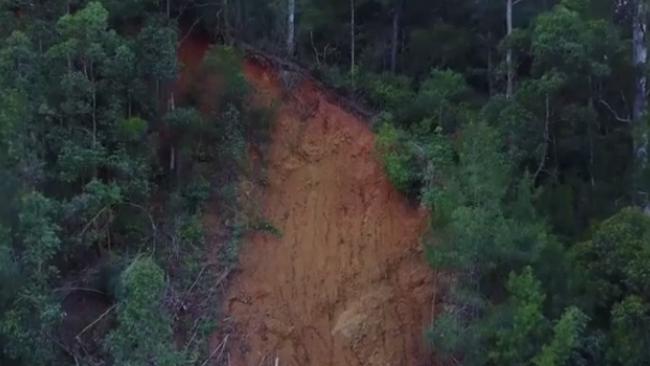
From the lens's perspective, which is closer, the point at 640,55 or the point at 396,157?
the point at 396,157

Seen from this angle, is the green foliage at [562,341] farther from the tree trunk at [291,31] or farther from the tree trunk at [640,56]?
the tree trunk at [291,31]

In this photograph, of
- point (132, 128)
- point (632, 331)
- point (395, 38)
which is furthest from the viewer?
point (395, 38)

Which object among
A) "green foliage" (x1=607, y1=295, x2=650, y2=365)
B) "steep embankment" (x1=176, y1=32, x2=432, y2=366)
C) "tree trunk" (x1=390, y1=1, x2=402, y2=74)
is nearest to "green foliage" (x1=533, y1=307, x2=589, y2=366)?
"green foliage" (x1=607, y1=295, x2=650, y2=365)

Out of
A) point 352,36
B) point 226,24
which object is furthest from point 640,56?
point 226,24

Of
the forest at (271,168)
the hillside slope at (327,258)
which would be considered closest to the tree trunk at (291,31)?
the forest at (271,168)

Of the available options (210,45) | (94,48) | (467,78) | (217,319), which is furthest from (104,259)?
(467,78)

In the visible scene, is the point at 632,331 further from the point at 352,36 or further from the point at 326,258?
the point at 352,36

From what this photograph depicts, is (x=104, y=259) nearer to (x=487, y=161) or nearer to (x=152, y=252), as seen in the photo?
(x=152, y=252)
